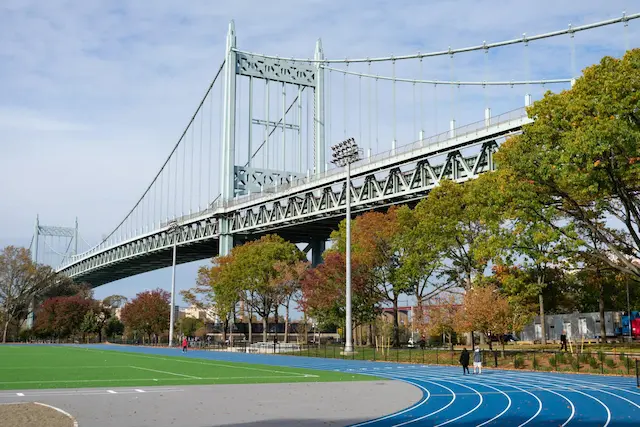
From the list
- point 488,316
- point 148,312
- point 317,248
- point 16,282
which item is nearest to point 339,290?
point 488,316

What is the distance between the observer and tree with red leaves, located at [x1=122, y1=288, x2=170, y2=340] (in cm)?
10481

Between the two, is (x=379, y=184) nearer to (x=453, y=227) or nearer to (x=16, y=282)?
(x=453, y=227)

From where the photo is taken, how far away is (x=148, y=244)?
123000mm

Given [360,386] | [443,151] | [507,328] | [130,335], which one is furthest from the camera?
[130,335]

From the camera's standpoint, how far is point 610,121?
3000 cm

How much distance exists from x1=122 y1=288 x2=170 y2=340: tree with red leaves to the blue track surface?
77.1m

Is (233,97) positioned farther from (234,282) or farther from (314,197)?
(234,282)

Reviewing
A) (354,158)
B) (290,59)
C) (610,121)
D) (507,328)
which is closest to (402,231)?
(354,158)

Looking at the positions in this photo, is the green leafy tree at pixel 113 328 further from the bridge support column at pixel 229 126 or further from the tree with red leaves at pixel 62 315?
the bridge support column at pixel 229 126

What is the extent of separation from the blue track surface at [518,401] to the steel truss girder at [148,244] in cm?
6117

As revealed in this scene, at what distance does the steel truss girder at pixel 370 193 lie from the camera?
204ft

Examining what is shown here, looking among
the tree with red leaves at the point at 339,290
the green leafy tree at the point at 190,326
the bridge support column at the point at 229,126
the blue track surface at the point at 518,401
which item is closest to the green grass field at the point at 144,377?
the blue track surface at the point at 518,401

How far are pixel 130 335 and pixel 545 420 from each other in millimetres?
122515

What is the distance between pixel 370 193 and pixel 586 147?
45201mm
